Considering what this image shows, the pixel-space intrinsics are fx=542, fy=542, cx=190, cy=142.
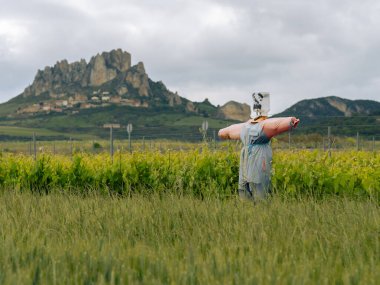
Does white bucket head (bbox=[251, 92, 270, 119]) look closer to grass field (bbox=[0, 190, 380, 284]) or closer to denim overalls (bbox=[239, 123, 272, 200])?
denim overalls (bbox=[239, 123, 272, 200])

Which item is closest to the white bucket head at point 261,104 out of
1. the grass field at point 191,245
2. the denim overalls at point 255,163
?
the denim overalls at point 255,163

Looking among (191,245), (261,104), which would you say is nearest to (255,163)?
(261,104)

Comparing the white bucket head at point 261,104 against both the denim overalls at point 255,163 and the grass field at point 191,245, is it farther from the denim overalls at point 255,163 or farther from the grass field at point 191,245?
the grass field at point 191,245

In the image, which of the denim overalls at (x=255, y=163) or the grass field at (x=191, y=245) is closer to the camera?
the grass field at (x=191, y=245)

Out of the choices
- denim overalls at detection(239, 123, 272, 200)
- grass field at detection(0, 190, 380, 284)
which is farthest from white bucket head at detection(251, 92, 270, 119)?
grass field at detection(0, 190, 380, 284)

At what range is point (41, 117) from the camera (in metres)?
195

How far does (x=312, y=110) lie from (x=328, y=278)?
18209cm

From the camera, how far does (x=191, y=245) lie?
3.55m

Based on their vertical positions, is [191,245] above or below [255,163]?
below

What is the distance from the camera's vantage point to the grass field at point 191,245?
3031 mm

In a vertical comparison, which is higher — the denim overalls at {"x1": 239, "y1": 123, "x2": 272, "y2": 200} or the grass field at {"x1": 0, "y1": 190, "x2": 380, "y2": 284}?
the denim overalls at {"x1": 239, "y1": 123, "x2": 272, "y2": 200}

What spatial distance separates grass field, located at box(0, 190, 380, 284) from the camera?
9.95 ft

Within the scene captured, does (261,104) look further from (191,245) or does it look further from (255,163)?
(191,245)

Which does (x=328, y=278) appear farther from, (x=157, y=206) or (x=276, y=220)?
(x=157, y=206)
